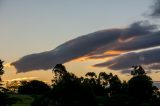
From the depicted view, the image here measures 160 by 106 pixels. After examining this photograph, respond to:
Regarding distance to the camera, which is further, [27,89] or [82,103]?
[27,89]

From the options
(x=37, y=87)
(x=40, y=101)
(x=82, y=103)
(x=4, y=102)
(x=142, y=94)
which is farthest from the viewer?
(x=37, y=87)

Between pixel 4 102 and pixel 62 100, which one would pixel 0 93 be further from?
pixel 62 100

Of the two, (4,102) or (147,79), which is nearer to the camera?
(4,102)

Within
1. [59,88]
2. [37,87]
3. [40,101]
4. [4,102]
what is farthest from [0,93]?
[37,87]

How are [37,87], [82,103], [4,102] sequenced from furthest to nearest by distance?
[37,87] → [4,102] → [82,103]

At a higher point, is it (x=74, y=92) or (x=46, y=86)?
(x=46, y=86)

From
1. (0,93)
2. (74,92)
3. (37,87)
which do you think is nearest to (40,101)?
(74,92)

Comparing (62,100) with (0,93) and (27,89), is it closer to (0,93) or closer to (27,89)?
(0,93)

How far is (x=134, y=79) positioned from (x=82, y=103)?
107m

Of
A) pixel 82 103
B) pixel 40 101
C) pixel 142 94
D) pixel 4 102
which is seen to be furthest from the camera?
pixel 142 94

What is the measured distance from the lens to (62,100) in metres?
64.1

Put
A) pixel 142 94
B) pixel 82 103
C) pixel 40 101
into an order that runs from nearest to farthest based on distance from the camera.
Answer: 1. pixel 82 103
2. pixel 40 101
3. pixel 142 94

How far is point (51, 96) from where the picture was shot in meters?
65.4

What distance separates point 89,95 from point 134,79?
10484 centimetres
